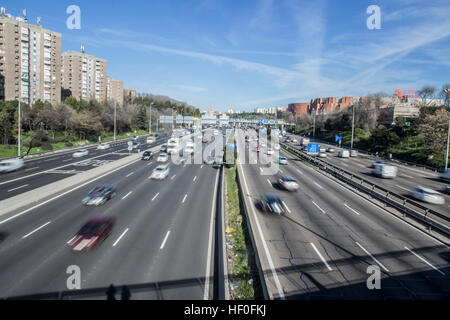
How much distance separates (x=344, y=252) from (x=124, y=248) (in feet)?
33.6

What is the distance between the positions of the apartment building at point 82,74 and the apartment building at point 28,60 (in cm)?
1861

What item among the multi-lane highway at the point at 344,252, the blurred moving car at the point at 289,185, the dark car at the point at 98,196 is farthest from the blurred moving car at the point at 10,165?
the blurred moving car at the point at 289,185

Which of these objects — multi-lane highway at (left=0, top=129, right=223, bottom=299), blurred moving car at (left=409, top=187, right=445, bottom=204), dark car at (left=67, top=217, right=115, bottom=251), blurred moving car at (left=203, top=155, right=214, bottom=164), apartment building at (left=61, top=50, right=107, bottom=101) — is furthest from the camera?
apartment building at (left=61, top=50, right=107, bottom=101)

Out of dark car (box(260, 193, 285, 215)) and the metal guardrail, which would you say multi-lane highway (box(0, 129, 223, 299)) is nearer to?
dark car (box(260, 193, 285, 215))

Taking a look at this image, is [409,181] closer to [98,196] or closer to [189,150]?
[98,196]

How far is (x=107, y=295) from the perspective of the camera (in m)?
9.48

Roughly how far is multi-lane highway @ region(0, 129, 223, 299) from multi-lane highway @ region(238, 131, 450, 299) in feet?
9.97

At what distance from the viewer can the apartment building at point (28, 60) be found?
245 ft

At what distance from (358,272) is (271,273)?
3474 millimetres

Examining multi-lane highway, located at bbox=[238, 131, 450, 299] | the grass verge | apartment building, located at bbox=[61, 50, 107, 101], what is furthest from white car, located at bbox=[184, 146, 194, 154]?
apartment building, located at bbox=[61, 50, 107, 101]

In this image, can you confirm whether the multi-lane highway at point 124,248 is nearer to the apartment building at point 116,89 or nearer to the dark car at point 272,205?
the dark car at point 272,205

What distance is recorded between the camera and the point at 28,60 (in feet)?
263

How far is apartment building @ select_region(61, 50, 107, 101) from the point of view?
106 meters
